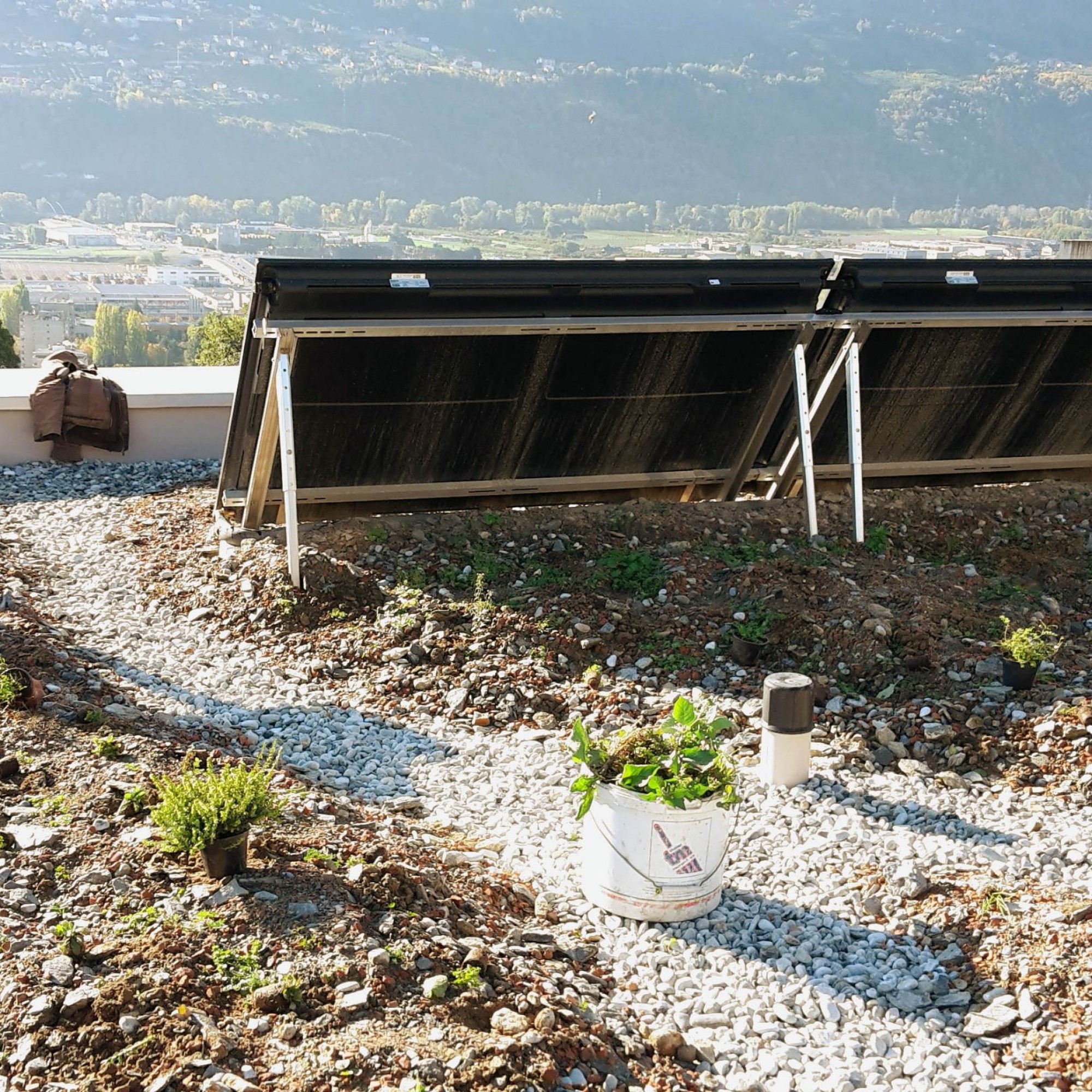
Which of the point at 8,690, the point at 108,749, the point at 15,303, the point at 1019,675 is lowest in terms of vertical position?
the point at 15,303

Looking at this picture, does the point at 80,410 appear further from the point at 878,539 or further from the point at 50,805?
the point at 50,805

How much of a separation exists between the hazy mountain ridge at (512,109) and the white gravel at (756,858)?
125 feet

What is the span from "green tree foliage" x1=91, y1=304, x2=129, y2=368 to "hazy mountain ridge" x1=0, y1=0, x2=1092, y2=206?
23.4 metres

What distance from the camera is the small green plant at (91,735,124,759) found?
17.4 ft

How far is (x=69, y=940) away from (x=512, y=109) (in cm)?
5768

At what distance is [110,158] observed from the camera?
175 ft

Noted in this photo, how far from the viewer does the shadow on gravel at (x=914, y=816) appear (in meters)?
5.47

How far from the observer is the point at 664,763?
4.72 m

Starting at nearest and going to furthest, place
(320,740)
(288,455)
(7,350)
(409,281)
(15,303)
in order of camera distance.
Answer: (320,740), (409,281), (288,455), (7,350), (15,303)

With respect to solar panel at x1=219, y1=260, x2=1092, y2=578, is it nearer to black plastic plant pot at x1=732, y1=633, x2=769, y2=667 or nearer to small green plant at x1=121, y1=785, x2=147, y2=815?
black plastic plant pot at x1=732, y1=633, x2=769, y2=667

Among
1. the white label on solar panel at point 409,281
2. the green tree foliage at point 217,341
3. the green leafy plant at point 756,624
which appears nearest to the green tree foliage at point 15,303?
the green tree foliage at point 217,341

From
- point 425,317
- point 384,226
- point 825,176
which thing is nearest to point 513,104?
point 825,176

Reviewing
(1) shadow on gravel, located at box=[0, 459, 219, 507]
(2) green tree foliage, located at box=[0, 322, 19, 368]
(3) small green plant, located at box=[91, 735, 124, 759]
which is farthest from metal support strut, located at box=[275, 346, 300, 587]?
(2) green tree foliage, located at box=[0, 322, 19, 368]

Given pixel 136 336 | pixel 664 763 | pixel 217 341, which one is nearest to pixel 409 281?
pixel 664 763
